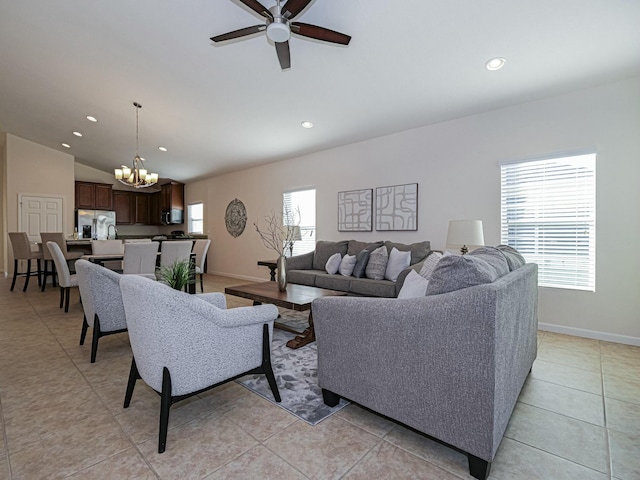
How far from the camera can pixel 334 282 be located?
4.32 m

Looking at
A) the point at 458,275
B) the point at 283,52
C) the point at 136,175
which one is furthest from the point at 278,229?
the point at 458,275

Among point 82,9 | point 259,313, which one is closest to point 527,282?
point 259,313

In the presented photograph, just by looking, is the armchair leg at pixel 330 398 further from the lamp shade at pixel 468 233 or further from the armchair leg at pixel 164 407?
the lamp shade at pixel 468 233

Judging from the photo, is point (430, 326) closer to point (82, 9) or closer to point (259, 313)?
point (259, 313)

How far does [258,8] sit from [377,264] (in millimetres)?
3103

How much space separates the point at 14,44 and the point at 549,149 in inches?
255

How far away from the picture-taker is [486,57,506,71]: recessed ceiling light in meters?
2.87

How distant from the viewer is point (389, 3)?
8.05 feet

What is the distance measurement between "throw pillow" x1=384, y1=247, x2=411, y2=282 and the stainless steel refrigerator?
26.9ft

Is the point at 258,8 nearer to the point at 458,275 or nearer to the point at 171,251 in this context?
the point at 458,275

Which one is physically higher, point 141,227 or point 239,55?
point 239,55

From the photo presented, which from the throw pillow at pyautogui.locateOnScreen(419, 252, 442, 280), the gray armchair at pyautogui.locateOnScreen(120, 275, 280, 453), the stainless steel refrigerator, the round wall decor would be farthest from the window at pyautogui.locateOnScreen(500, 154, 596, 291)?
the stainless steel refrigerator

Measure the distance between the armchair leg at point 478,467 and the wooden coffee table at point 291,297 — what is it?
1.52m

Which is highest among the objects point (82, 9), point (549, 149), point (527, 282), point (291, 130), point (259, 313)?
point (82, 9)
